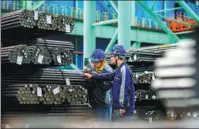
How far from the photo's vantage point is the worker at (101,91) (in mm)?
6094

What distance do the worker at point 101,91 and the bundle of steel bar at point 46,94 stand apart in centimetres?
18

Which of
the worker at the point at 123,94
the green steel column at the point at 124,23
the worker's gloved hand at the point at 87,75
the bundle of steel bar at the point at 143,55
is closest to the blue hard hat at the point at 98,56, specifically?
the worker's gloved hand at the point at 87,75

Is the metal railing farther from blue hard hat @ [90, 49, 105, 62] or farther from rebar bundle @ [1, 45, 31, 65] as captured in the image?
blue hard hat @ [90, 49, 105, 62]

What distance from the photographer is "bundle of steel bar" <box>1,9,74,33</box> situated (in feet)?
20.0

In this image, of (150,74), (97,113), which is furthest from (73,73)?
(150,74)

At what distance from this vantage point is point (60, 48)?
6496 mm

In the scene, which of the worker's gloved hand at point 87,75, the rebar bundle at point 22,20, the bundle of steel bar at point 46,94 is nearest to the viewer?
the bundle of steel bar at point 46,94

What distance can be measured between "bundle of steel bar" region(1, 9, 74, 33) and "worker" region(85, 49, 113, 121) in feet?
2.59

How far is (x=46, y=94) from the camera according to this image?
5.96 metres

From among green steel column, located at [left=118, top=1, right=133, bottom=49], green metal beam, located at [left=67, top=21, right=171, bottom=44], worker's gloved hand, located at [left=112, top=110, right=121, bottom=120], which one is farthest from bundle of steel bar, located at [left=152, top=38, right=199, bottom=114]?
green metal beam, located at [left=67, top=21, right=171, bottom=44]

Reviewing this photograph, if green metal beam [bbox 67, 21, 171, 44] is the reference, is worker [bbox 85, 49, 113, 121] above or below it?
below

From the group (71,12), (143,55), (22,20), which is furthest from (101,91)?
(71,12)

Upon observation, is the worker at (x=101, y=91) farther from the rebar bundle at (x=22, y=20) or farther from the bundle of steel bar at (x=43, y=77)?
the rebar bundle at (x=22, y=20)

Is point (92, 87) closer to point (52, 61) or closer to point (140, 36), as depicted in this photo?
point (52, 61)
